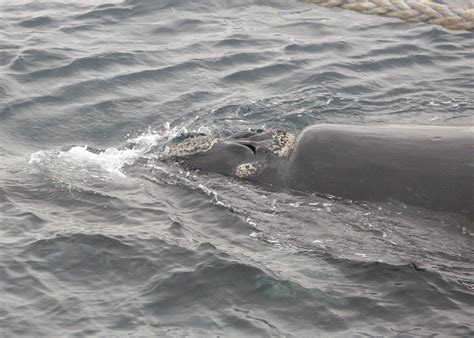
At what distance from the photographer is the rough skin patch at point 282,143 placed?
25.4 feet

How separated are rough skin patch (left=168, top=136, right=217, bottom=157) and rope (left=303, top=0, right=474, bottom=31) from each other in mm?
6840

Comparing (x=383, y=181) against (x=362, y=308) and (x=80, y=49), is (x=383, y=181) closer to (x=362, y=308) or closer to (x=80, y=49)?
(x=362, y=308)

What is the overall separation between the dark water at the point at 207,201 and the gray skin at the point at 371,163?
0.40 ft

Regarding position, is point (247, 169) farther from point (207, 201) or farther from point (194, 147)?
point (194, 147)

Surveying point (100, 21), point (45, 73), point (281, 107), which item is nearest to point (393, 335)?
point (281, 107)

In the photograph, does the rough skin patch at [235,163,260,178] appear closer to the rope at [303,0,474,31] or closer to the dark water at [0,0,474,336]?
the dark water at [0,0,474,336]

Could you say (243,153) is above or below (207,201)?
above

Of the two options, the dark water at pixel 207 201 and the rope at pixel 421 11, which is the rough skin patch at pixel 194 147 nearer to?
the dark water at pixel 207 201

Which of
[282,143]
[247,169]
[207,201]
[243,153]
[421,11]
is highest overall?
[421,11]

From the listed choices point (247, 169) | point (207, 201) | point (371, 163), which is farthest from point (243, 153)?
point (371, 163)

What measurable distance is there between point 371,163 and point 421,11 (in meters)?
7.70

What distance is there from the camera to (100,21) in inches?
573

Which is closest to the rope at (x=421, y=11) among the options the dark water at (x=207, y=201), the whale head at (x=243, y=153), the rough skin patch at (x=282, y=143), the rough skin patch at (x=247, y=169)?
the dark water at (x=207, y=201)

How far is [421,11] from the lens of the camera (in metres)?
14.3
